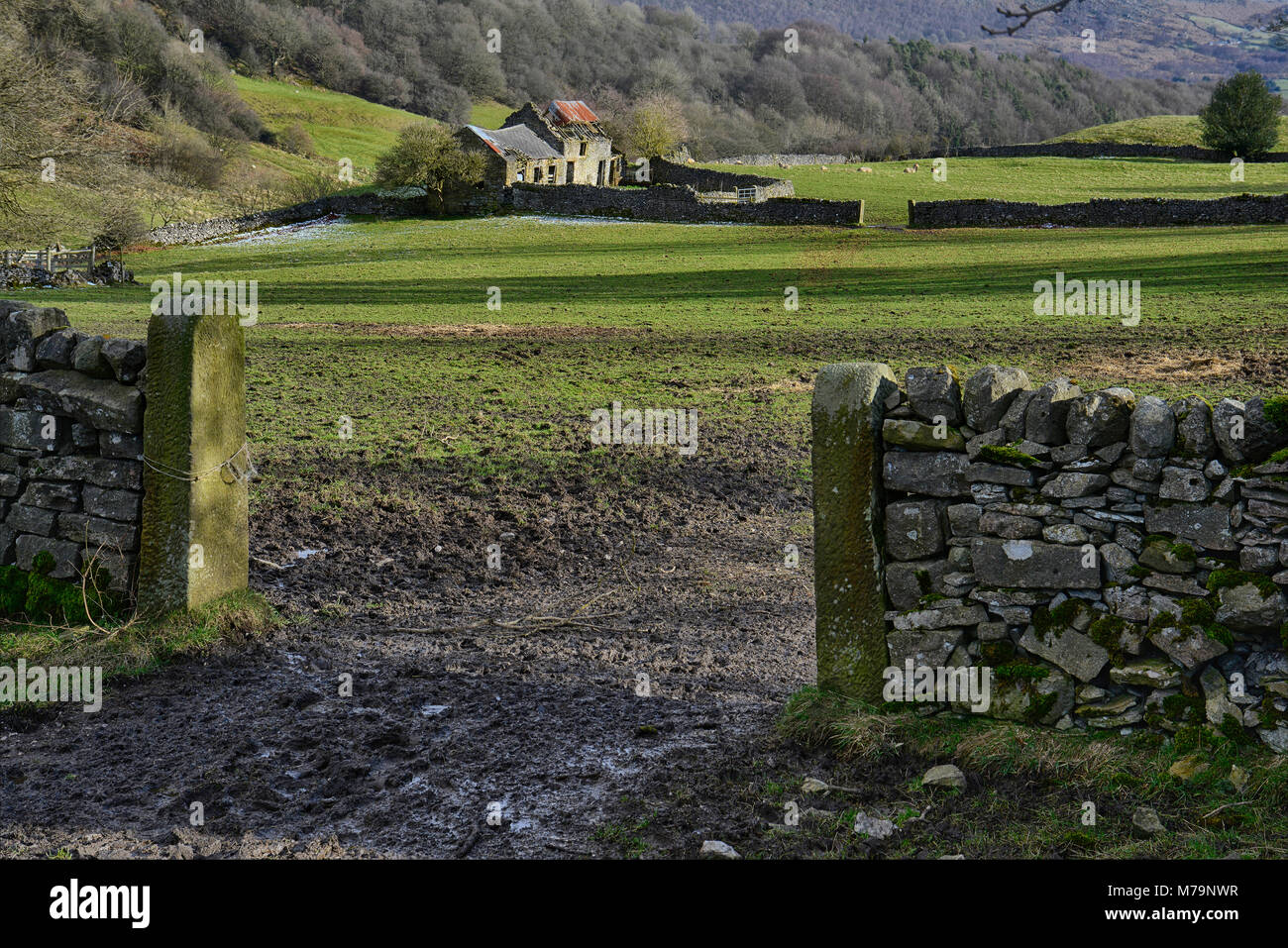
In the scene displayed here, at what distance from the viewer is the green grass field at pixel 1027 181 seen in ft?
141

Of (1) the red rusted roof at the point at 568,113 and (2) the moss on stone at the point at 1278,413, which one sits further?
(1) the red rusted roof at the point at 568,113

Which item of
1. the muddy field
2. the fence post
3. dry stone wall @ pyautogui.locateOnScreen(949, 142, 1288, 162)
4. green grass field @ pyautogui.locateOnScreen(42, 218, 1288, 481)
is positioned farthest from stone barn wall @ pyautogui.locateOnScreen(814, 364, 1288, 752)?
dry stone wall @ pyautogui.locateOnScreen(949, 142, 1288, 162)

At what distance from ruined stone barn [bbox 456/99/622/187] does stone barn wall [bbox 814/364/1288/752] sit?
166 feet

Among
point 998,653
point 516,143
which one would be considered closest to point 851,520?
point 998,653

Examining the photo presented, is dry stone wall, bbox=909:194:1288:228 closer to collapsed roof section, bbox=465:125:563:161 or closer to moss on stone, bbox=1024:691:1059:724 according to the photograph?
collapsed roof section, bbox=465:125:563:161

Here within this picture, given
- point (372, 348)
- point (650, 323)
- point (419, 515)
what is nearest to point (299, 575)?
point (419, 515)

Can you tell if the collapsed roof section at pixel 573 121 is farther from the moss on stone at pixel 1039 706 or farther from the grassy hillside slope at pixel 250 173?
the moss on stone at pixel 1039 706

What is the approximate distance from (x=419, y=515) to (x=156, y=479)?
11.4 feet

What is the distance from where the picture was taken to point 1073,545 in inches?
222

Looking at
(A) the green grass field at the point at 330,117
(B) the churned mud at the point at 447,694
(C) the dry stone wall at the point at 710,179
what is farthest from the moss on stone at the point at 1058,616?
(A) the green grass field at the point at 330,117

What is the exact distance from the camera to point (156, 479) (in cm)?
791

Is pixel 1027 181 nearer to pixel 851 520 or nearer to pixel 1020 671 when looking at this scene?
pixel 851 520

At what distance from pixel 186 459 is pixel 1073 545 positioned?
6.20m

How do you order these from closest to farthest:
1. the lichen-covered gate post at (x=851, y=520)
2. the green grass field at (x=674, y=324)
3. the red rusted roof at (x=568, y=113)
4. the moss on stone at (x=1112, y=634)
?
the moss on stone at (x=1112, y=634), the lichen-covered gate post at (x=851, y=520), the green grass field at (x=674, y=324), the red rusted roof at (x=568, y=113)
